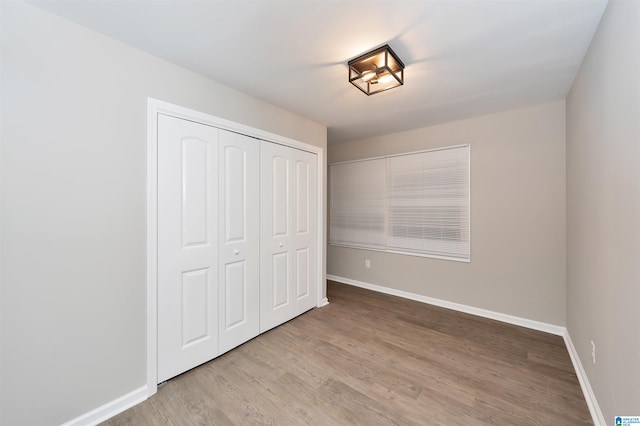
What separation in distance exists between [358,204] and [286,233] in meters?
1.74

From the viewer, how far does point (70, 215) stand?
4.96 ft

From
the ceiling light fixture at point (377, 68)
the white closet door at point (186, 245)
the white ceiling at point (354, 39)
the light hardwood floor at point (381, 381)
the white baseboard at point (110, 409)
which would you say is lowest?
the light hardwood floor at point (381, 381)

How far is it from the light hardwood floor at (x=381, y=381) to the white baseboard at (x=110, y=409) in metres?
0.06

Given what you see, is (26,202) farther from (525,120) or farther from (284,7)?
(525,120)

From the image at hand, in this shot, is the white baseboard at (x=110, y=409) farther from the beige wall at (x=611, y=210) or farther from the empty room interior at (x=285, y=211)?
the beige wall at (x=611, y=210)

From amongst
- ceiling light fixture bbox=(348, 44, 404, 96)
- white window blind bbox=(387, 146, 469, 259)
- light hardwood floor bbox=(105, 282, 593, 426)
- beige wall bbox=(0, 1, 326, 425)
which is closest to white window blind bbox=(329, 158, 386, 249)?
white window blind bbox=(387, 146, 469, 259)

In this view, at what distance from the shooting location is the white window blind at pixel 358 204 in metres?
4.01

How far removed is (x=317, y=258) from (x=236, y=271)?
1.23 metres

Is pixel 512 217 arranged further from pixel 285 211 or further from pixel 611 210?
pixel 285 211

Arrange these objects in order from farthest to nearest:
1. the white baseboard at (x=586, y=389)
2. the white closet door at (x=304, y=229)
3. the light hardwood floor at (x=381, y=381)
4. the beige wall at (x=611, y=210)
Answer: the white closet door at (x=304, y=229), the light hardwood floor at (x=381, y=381), the white baseboard at (x=586, y=389), the beige wall at (x=611, y=210)

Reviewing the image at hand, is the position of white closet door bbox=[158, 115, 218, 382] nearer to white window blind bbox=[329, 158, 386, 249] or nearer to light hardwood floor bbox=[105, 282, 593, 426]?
light hardwood floor bbox=[105, 282, 593, 426]

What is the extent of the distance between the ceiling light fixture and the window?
1.78 meters

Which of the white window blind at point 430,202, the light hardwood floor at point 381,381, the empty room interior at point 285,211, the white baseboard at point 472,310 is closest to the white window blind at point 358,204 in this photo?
the white window blind at point 430,202

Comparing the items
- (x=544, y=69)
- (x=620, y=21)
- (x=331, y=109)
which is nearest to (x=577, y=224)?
(x=544, y=69)
